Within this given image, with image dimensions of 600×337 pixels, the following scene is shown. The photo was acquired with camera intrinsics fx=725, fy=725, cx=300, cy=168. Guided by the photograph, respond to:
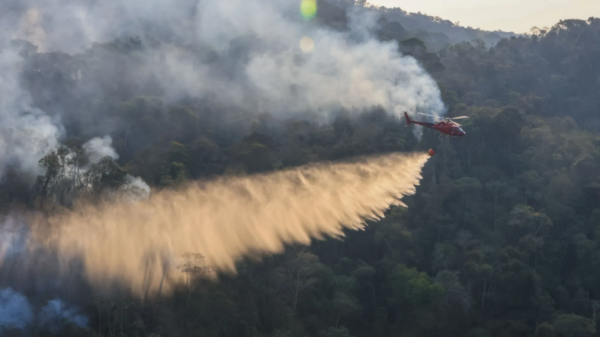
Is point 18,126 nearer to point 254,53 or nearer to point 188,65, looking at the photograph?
point 188,65

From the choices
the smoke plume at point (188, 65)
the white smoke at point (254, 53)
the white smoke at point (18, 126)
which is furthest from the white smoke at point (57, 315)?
the white smoke at point (254, 53)

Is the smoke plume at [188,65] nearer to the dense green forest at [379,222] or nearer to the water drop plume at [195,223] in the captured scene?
the dense green forest at [379,222]

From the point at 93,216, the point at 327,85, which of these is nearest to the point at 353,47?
the point at 327,85

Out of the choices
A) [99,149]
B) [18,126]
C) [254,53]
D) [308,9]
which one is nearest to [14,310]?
[99,149]

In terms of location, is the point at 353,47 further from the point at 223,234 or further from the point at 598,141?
the point at 223,234

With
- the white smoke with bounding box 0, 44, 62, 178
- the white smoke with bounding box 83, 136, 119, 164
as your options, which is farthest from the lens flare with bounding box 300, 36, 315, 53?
the white smoke with bounding box 0, 44, 62, 178

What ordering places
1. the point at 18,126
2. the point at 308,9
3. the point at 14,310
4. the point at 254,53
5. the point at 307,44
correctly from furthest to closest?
the point at 308,9 < the point at 307,44 < the point at 254,53 < the point at 18,126 < the point at 14,310
